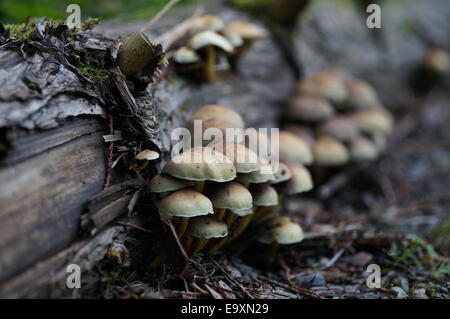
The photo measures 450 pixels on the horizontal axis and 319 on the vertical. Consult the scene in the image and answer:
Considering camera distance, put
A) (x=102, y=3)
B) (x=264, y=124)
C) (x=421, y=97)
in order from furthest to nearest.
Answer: (x=421, y=97) < (x=102, y=3) < (x=264, y=124)

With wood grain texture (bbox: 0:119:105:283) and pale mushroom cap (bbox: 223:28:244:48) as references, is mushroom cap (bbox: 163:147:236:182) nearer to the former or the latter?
wood grain texture (bbox: 0:119:105:283)

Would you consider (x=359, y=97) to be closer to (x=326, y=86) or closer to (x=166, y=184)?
(x=326, y=86)

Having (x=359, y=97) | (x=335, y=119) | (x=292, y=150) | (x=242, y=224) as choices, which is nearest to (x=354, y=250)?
(x=292, y=150)

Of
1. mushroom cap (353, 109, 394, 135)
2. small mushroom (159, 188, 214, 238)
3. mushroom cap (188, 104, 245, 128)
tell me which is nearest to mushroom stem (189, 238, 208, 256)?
small mushroom (159, 188, 214, 238)

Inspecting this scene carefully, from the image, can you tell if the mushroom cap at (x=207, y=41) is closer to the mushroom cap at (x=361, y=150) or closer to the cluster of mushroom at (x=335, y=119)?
the cluster of mushroom at (x=335, y=119)

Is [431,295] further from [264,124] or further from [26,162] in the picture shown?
[26,162]

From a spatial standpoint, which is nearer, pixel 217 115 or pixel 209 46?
pixel 217 115
